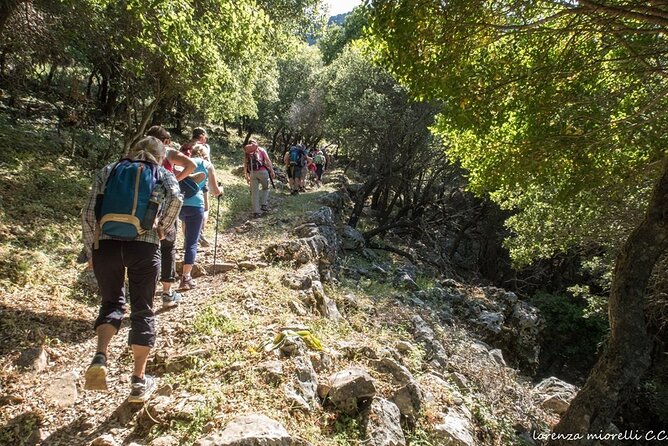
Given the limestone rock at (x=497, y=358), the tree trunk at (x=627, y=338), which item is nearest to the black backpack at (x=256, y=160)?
the limestone rock at (x=497, y=358)

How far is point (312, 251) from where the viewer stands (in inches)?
317

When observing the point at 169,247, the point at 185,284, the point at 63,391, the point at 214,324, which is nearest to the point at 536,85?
the point at 214,324

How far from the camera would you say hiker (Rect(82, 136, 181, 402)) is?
130 inches

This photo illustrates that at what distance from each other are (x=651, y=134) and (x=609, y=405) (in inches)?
170

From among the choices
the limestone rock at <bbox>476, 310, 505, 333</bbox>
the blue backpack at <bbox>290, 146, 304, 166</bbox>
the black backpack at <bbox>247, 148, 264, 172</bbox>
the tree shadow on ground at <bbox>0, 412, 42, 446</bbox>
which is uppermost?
the blue backpack at <bbox>290, 146, 304, 166</bbox>

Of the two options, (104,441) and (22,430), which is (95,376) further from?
(22,430)

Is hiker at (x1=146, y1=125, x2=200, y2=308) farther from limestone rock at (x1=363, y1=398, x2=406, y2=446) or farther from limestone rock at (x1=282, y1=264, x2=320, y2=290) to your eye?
limestone rock at (x1=363, y1=398, x2=406, y2=446)

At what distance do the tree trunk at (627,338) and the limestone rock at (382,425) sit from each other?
127 inches

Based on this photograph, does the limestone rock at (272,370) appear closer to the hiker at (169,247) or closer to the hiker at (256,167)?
the hiker at (169,247)

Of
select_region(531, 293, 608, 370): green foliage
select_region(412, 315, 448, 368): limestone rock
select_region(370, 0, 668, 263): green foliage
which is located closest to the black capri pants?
select_region(370, 0, 668, 263): green foliage

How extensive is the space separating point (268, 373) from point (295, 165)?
13082 mm

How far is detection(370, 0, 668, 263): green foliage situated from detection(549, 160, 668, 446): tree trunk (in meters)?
1.36

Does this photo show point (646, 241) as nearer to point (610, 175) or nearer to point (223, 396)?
point (610, 175)

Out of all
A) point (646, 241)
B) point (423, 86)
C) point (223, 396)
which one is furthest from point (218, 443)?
point (646, 241)
